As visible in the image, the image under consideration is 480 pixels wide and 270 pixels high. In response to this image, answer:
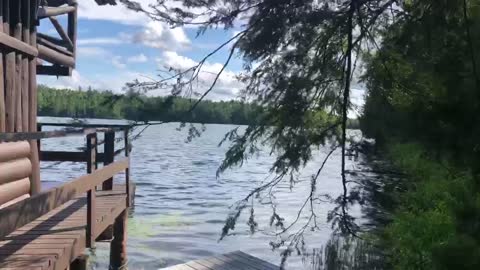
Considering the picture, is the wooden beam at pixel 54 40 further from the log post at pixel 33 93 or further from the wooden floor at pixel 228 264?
the wooden floor at pixel 228 264

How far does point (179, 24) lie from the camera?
423 cm

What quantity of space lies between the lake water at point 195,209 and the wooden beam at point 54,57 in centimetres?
123

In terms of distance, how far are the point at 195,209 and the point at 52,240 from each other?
16.8 metres

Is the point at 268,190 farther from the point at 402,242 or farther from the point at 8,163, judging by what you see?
the point at 402,242

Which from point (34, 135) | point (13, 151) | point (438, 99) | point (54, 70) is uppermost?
point (54, 70)

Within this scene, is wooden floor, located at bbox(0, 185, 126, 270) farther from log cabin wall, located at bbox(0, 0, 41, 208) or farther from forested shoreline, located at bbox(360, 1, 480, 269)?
forested shoreline, located at bbox(360, 1, 480, 269)

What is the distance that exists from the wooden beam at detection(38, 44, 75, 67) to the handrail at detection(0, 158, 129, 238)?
2037 millimetres

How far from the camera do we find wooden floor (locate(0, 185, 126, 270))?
4535 millimetres

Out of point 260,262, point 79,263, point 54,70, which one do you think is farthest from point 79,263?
point 260,262

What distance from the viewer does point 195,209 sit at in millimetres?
21953

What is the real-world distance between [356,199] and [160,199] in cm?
1978

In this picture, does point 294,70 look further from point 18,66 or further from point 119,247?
point 119,247

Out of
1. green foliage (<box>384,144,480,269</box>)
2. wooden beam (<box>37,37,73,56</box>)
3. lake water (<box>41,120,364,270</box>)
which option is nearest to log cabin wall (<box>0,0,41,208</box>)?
wooden beam (<box>37,37,73,56</box>)

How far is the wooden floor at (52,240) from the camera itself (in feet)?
14.9
